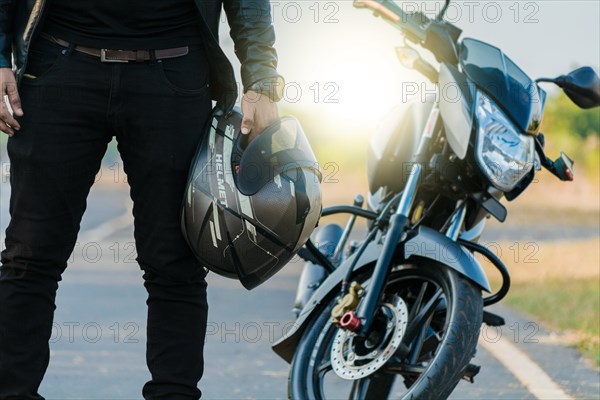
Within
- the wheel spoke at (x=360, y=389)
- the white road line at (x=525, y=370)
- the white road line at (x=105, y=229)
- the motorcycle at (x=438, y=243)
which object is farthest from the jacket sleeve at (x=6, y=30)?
the white road line at (x=105, y=229)

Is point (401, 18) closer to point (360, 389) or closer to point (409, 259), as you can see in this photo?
point (409, 259)

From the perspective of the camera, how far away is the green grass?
295 inches

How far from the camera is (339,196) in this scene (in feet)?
98.7

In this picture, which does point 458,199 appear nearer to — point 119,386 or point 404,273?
point 404,273

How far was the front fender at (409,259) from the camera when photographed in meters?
4.27

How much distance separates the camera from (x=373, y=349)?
4.36 m

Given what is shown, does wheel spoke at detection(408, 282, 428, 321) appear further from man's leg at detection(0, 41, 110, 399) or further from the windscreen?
man's leg at detection(0, 41, 110, 399)

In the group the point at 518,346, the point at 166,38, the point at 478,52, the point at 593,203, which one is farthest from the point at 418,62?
the point at 593,203

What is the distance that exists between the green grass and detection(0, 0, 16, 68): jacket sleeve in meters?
3.73

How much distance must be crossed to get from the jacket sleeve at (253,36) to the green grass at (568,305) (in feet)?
10.7

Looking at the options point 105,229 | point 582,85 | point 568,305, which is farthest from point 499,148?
point 105,229

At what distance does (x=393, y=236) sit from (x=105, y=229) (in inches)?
454

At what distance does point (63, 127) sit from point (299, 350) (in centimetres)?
125

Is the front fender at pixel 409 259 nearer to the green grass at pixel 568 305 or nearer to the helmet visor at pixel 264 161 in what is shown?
the helmet visor at pixel 264 161
